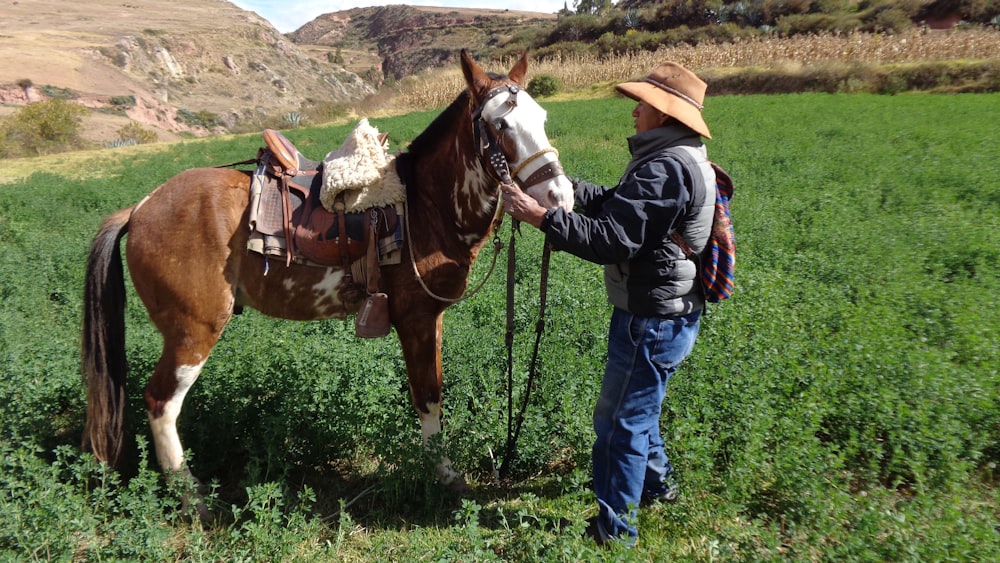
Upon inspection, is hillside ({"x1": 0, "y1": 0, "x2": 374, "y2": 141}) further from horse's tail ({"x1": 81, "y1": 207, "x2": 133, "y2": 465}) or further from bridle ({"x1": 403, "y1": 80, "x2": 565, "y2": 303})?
bridle ({"x1": 403, "y1": 80, "x2": 565, "y2": 303})

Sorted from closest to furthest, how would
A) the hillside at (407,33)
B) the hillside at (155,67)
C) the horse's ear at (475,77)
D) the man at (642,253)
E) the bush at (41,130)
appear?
the man at (642,253), the horse's ear at (475,77), the bush at (41,130), the hillside at (155,67), the hillside at (407,33)

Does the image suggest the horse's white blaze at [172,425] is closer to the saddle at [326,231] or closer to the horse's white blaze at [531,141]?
the saddle at [326,231]

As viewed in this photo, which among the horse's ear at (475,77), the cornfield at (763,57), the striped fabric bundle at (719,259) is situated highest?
the cornfield at (763,57)

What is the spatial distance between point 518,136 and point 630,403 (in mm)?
1439

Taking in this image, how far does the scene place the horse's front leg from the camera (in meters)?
3.16

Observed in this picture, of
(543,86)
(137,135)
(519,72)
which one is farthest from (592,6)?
(519,72)

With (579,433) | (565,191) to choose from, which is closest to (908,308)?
(579,433)

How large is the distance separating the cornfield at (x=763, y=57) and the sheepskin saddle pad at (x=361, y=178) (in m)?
24.0

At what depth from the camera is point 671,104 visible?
7.95ft

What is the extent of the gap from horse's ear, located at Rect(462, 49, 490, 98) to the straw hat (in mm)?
709

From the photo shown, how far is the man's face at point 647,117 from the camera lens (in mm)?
2521

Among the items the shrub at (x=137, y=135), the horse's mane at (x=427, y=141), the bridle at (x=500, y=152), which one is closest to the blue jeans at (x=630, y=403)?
the bridle at (x=500, y=152)

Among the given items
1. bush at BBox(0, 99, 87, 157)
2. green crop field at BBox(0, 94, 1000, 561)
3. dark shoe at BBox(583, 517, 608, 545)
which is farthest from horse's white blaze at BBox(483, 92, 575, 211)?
bush at BBox(0, 99, 87, 157)

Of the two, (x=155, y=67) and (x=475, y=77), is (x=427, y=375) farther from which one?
(x=155, y=67)
